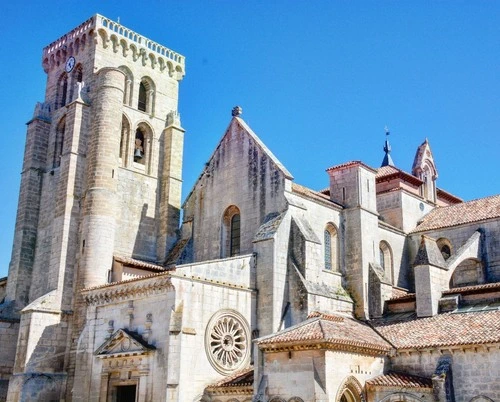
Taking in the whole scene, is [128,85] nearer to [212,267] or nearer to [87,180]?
[87,180]

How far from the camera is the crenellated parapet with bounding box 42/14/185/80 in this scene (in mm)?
36500

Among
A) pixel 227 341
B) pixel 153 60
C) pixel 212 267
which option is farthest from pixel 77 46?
pixel 227 341

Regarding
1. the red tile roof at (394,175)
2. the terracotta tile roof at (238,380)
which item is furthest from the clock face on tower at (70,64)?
the terracotta tile roof at (238,380)

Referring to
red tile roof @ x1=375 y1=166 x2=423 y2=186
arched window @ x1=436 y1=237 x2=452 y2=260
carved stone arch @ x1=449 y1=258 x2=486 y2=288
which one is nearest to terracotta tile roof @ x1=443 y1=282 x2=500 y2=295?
carved stone arch @ x1=449 y1=258 x2=486 y2=288

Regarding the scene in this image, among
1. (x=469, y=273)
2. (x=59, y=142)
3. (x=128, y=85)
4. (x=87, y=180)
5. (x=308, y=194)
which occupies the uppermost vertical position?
(x=128, y=85)

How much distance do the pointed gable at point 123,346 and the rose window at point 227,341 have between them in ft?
7.58

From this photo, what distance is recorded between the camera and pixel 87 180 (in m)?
33.2

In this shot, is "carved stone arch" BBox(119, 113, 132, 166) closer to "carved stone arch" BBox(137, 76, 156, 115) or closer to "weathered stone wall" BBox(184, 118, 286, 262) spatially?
"carved stone arch" BBox(137, 76, 156, 115)

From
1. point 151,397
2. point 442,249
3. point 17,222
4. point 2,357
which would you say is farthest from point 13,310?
point 442,249

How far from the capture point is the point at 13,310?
→ 34.2 m

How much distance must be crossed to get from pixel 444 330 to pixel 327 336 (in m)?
5.49

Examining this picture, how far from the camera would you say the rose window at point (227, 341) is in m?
24.8

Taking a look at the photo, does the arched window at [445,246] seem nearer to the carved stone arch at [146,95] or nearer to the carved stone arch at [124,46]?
the carved stone arch at [146,95]

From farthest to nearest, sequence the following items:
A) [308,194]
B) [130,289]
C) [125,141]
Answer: [125,141]
[308,194]
[130,289]
